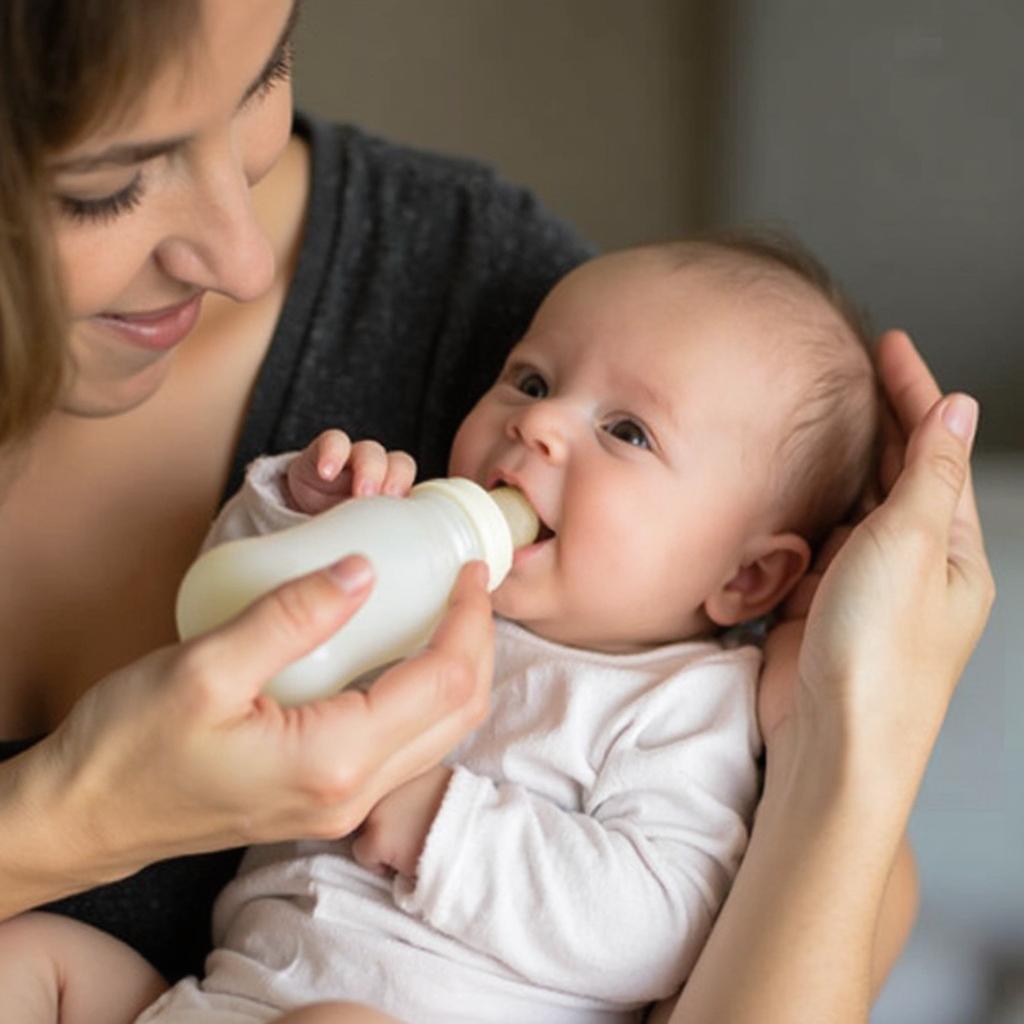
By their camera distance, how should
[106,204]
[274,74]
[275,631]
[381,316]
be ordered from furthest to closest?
1. [381,316]
2. [274,74]
3. [106,204]
4. [275,631]

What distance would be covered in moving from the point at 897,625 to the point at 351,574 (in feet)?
1.42

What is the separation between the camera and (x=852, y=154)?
2217 mm

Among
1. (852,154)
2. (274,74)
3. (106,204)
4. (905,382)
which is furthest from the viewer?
(852,154)

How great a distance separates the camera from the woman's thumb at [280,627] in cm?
81

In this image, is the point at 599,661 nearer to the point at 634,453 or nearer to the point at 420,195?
the point at 634,453

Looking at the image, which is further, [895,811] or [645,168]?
[645,168]

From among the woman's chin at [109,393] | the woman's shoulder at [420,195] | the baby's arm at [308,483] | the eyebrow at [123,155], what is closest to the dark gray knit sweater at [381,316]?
the woman's shoulder at [420,195]

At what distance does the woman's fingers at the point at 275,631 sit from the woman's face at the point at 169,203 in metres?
0.25

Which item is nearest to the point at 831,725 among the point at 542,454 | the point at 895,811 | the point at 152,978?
the point at 895,811

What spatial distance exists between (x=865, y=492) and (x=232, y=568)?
0.59 m

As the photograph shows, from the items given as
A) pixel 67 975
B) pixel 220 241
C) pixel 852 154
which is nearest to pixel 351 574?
pixel 220 241

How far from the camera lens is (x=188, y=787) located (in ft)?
2.86

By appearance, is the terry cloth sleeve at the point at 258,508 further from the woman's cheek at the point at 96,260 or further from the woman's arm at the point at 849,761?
the woman's arm at the point at 849,761

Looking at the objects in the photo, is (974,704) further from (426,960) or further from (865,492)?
(426,960)
